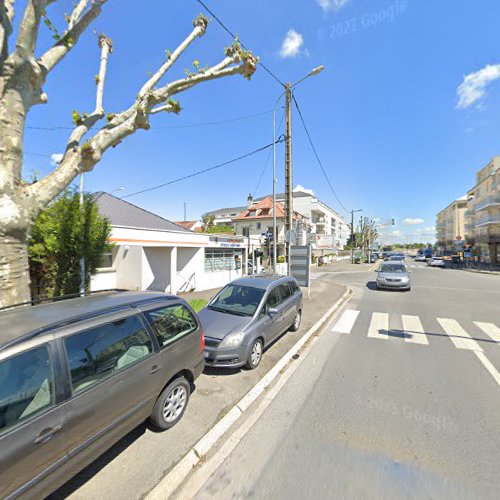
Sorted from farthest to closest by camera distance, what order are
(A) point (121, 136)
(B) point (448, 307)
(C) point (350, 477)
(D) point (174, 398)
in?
(B) point (448, 307), (A) point (121, 136), (D) point (174, 398), (C) point (350, 477)

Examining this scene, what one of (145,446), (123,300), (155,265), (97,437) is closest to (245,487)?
(145,446)

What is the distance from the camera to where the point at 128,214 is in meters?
13.8

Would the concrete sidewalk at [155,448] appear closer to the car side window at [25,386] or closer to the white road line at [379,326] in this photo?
the car side window at [25,386]

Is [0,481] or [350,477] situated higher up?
[0,481]

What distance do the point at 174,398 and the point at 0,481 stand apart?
1.79 m

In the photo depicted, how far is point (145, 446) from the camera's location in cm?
282

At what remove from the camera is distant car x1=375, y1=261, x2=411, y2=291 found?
1380cm

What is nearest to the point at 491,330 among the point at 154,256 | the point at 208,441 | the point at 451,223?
the point at 208,441

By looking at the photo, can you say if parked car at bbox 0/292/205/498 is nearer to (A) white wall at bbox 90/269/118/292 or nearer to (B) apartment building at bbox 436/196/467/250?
(A) white wall at bbox 90/269/118/292

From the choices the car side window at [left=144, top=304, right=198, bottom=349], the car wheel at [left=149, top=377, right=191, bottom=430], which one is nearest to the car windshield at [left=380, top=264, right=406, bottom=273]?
the car side window at [left=144, top=304, right=198, bottom=349]

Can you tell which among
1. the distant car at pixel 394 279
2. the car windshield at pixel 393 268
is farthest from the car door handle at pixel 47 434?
the car windshield at pixel 393 268

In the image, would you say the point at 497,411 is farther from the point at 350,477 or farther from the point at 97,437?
the point at 97,437

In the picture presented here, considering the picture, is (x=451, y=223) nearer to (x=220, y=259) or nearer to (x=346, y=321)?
(x=220, y=259)

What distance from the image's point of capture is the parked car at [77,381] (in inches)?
71.1
